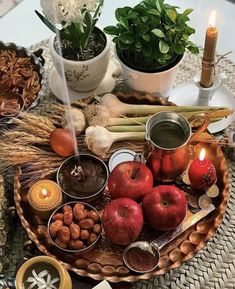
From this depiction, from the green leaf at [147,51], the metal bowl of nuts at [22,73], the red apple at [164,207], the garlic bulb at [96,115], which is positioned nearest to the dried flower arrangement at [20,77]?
the metal bowl of nuts at [22,73]

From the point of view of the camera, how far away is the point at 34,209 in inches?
38.6

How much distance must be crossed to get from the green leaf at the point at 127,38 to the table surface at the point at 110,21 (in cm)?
26

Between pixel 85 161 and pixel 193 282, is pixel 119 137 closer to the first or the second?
pixel 85 161

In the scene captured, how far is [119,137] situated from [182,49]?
20 centimetres

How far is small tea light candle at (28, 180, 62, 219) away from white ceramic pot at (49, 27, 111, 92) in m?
0.24

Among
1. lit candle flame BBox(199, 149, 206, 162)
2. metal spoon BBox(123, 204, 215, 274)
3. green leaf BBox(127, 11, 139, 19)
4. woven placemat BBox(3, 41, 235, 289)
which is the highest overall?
green leaf BBox(127, 11, 139, 19)

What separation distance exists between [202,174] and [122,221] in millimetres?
166

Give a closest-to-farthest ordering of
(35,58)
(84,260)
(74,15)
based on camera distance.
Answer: (84,260) → (74,15) → (35,58)

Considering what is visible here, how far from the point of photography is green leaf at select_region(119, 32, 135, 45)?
3.54ft

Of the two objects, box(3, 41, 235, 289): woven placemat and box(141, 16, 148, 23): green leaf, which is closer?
box(3, 41, 235, 289): woven placemat

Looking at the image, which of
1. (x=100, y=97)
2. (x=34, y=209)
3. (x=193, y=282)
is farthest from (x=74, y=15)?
(x=193, y=282)

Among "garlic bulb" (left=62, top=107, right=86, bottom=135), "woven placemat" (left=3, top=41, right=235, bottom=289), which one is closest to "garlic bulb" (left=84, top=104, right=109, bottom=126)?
"garlic bulb" (left=62, top=107, right=86, bottom=135)

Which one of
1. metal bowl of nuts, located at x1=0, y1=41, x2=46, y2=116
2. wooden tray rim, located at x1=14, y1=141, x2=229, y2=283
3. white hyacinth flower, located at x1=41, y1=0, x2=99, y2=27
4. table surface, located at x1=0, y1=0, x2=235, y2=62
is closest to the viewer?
wooden tray rim, located at x1=14, y1=141, x2=229, y2=283

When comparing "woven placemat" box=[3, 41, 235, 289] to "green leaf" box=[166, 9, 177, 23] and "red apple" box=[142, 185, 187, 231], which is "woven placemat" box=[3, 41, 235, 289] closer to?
"red apple" box=[142, 185, 187, 231]
